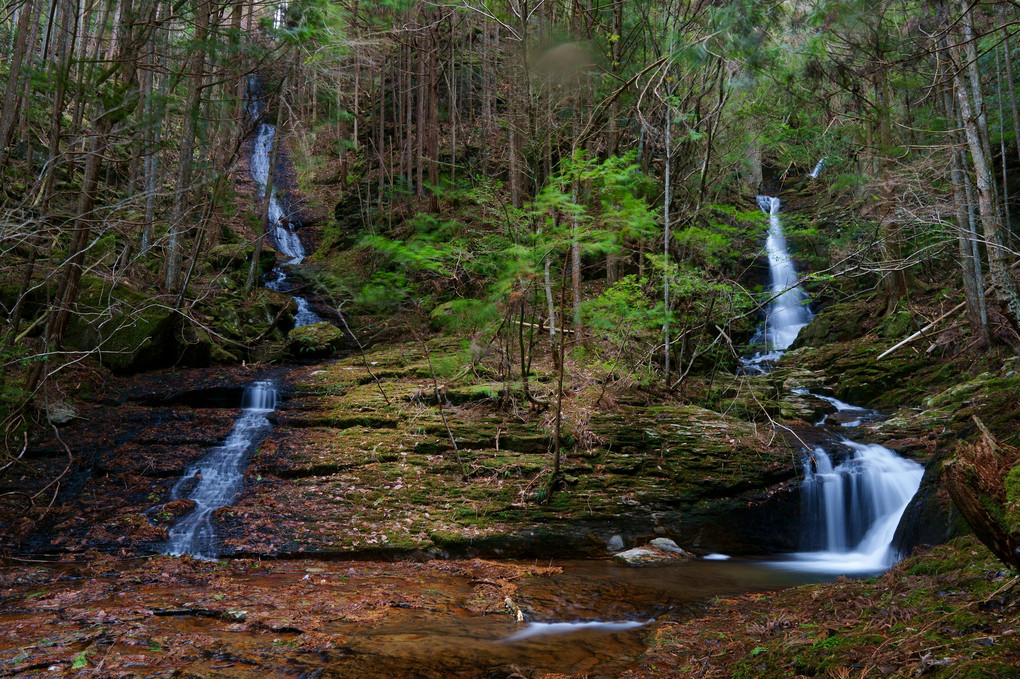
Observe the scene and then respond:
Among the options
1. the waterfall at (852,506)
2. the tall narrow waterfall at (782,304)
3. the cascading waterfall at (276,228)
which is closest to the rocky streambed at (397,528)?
the waterfall at (852,506)

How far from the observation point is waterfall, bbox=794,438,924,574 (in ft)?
25.1

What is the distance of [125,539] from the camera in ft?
→ 21.5

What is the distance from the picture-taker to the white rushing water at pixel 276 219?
2334 cm

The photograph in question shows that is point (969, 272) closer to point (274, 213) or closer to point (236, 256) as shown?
point (236, 256)

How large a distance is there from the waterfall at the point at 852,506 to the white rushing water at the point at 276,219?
64.2 ft

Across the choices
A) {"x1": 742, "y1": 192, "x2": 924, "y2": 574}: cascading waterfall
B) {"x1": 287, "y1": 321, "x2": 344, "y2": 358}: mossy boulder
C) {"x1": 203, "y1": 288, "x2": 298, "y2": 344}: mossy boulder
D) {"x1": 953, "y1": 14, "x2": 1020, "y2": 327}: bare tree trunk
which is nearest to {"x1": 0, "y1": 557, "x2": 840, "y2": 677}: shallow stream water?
{"x1": 742, "y1": 192, "x2": 924, "y2": 574}: cascading waterfall

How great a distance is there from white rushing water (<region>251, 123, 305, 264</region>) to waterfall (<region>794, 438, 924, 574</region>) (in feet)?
64.2

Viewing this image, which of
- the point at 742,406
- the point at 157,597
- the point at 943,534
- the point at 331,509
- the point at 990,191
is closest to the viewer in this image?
the point at 157,597

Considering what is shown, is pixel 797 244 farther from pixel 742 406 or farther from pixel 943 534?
pixel 943 534

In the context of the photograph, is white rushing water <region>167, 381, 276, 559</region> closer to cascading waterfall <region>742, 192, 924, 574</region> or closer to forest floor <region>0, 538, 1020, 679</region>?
forest floor <region>0, 538, 1020, 679</region>

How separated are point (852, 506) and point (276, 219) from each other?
74.5 feet

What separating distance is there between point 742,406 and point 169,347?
39.0 ft

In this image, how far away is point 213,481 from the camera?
7902 millimetres

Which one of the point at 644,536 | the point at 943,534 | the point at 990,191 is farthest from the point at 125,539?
the point at 990,191
